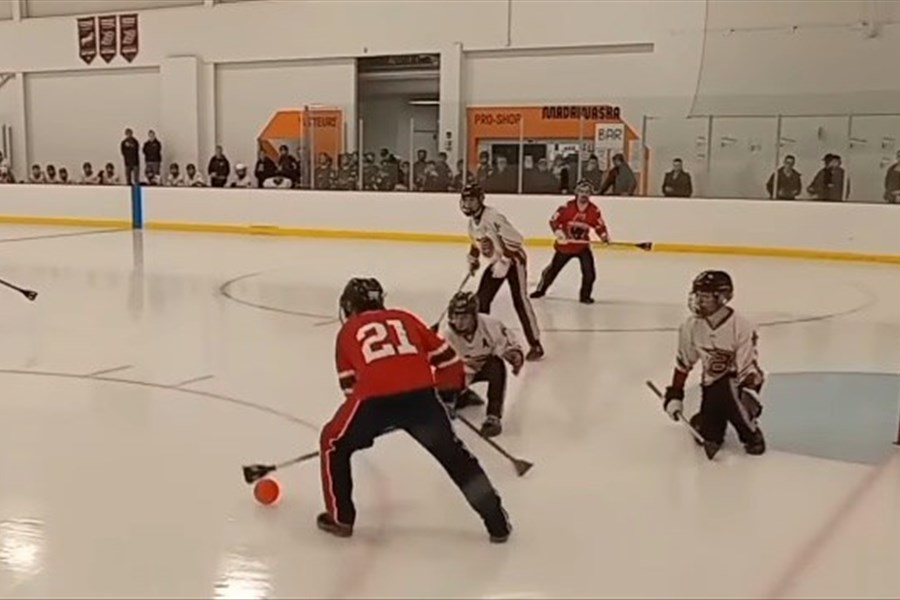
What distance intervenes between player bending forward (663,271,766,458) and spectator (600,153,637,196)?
9276 mm

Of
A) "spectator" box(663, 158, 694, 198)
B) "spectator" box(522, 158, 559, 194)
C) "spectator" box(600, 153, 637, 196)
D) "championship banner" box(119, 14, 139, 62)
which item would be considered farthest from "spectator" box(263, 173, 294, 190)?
"spectator" box(663, 158, 694, 198)

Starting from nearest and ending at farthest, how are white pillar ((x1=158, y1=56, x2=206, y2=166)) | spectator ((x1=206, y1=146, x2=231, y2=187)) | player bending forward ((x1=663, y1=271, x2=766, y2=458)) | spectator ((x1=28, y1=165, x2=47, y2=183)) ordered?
player bending forward ((x1=663, y1=271, x2=766, y2=458)), spectator ((x1=206, y1=146, x2=231, y2=187)), white pillar ((x1=158, y1=56, x2=206, y2=166)), spectator ((x1=28, y1=165, x2=47, y2=183))

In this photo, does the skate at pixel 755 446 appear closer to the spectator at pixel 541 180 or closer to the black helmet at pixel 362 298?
the black helmet at pixel 362 298

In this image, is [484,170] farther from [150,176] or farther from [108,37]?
[108,37]

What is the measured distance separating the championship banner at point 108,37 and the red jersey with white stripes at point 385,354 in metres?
17.8

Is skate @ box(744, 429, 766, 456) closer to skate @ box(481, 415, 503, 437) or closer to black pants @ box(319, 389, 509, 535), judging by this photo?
skate @ box(481, 415, 503, 437)

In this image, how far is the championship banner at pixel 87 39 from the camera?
19.6 m

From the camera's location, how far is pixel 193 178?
17031 mm

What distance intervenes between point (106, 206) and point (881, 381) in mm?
13186

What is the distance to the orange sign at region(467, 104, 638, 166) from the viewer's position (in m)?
15.1

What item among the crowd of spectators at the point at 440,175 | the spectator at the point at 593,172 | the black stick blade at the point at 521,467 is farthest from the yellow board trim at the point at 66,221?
the black stick blade at the point at 521,467

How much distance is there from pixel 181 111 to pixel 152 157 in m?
1.12

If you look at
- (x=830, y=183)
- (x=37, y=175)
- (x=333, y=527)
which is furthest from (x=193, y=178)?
(x=333, y=527)

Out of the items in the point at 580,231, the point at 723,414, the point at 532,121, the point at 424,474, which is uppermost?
the point at 532,121
